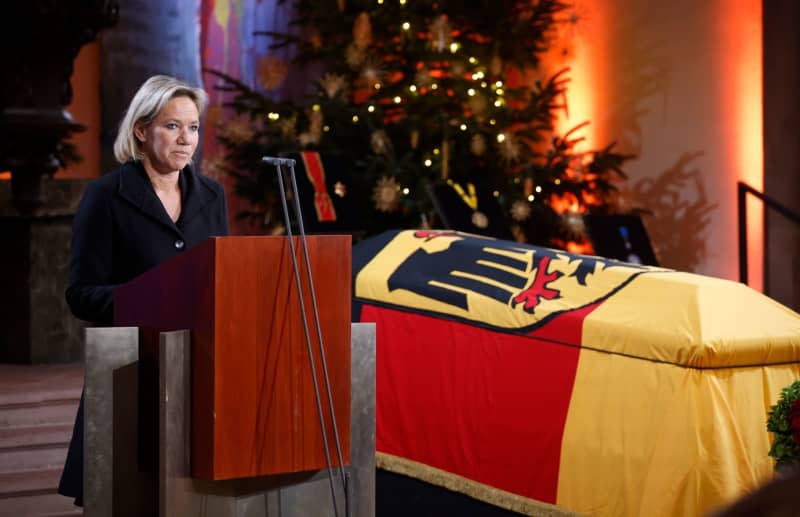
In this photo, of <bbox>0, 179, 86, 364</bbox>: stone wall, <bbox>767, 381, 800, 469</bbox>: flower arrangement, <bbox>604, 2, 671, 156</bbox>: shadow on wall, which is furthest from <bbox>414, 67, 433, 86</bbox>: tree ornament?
<bbox>767, 381, 800, 469</bbox>: flower arrangement

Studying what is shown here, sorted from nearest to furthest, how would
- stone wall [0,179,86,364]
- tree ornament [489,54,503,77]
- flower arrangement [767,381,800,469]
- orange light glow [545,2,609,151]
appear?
1. flower arrangement [767,381,800,469]
2. stone wall [0,179,86,364]
3. tree ornament [489,54,503,77]
4. orange light glow [545,2,609,151]

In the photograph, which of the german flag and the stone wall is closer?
the german flag

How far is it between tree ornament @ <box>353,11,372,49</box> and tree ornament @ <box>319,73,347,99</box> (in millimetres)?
232

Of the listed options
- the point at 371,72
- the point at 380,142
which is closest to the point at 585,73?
the point at 371,72

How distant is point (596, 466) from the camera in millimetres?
3117

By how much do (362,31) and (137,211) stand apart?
4.80m

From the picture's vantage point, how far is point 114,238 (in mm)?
2135

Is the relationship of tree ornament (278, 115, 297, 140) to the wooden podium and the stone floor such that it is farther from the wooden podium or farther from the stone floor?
the wooden podium

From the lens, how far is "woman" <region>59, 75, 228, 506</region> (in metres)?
2.08

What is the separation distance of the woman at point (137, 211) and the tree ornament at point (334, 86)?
4.67 m

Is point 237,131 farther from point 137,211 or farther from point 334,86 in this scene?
point 137,211

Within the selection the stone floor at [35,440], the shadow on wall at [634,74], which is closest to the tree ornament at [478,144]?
the shadow on wall at [634,74]

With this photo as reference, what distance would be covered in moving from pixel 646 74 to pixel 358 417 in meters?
5.73

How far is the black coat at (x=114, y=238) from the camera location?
2084 millimetres
